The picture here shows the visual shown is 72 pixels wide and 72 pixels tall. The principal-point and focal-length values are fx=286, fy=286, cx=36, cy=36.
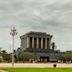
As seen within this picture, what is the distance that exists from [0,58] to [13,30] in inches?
3979

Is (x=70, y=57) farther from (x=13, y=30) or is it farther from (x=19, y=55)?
(x=13, y=30)

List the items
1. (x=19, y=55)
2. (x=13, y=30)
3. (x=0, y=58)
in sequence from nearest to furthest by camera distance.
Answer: (x=13, y=30) < (x=0, y=58) < (x=19, y=55)

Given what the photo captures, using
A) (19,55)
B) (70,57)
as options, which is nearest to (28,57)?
(19,55)

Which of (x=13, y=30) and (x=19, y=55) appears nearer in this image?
(x=13, y=30)

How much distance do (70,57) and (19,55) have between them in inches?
1400

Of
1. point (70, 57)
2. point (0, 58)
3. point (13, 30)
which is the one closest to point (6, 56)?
point (0, 58)

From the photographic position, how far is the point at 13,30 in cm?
8169

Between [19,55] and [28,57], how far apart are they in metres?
14.6

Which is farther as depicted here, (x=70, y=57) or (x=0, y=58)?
(x=70, y=57)

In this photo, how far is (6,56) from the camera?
607 ft

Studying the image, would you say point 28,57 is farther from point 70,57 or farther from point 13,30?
point 13,30

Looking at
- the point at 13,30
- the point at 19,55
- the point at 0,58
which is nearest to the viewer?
the point at 13,30

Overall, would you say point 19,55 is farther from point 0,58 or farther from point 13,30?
point 13,30

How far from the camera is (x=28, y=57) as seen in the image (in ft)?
593
